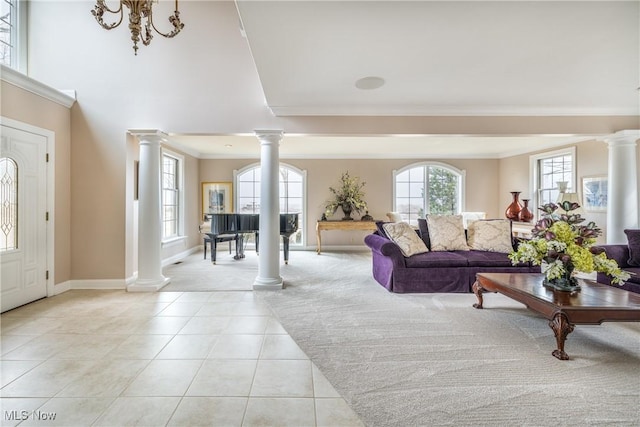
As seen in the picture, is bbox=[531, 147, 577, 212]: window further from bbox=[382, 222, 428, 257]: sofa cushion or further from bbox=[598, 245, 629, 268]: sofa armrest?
bbox=[382, 222, 428, 257]: sofa cushion

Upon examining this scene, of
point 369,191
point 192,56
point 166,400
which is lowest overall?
point 166,400

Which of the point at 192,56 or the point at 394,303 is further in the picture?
the point at 192,56

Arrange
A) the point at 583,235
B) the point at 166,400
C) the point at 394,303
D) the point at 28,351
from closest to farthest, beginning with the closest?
1. the point at 166,400
2. the point at 28,351
3. the point at 583,235
4. the point at 394,303

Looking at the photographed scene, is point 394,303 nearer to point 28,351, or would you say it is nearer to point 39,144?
point 28,351

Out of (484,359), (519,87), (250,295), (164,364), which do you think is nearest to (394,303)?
(484,359)

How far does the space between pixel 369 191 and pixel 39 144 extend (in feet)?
20.0

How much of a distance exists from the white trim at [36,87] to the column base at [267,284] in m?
3.47

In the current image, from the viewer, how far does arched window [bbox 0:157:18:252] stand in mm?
3219

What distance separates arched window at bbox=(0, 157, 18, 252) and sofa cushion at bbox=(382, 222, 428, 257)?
4.54 m

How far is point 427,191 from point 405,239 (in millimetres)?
3914

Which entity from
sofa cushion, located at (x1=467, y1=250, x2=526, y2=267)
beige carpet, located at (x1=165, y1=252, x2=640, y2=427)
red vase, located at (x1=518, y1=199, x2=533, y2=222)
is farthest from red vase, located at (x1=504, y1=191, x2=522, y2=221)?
beige carpet, located at (x1=165, y1=252, x2=640, y2=427)

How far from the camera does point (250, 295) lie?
12.8ft

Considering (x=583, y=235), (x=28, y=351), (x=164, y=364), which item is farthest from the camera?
(x=583, y=235)
